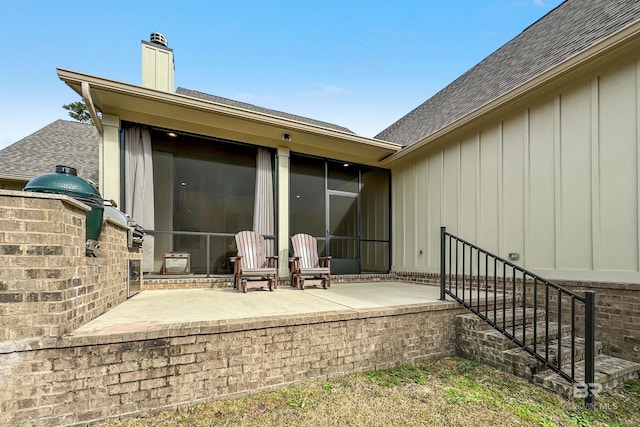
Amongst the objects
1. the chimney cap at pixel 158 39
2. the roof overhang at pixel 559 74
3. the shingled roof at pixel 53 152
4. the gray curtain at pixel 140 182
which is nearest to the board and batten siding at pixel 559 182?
the roof overhang at pixel 559 74

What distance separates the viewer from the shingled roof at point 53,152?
272 inches

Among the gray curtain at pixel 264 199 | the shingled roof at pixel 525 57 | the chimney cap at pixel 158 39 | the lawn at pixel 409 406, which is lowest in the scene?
the lawn at pixel 409 406

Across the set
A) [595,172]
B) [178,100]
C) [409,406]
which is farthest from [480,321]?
[178,100]

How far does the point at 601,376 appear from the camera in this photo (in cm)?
256

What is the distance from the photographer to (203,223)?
18.3ft

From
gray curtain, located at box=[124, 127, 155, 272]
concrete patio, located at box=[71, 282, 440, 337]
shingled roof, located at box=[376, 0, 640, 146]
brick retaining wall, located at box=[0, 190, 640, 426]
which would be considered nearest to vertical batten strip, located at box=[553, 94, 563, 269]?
shingled roof, located at box=[376, 0, 640, 146]

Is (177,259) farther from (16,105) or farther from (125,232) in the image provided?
(16,105)

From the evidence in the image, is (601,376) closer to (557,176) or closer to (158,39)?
(557,176)

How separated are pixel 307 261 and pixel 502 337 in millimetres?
3252

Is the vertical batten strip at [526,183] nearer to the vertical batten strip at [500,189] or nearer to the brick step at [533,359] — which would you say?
the vertical batten strip at [500,189]

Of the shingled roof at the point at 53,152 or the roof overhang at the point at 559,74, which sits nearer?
the roof overhang at the point at 559,74

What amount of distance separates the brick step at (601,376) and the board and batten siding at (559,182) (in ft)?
2.89

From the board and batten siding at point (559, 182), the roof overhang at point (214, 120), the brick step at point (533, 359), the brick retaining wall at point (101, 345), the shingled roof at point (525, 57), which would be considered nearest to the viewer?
the brick retaining wall at point (101, 345)

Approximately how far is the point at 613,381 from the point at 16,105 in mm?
16749
